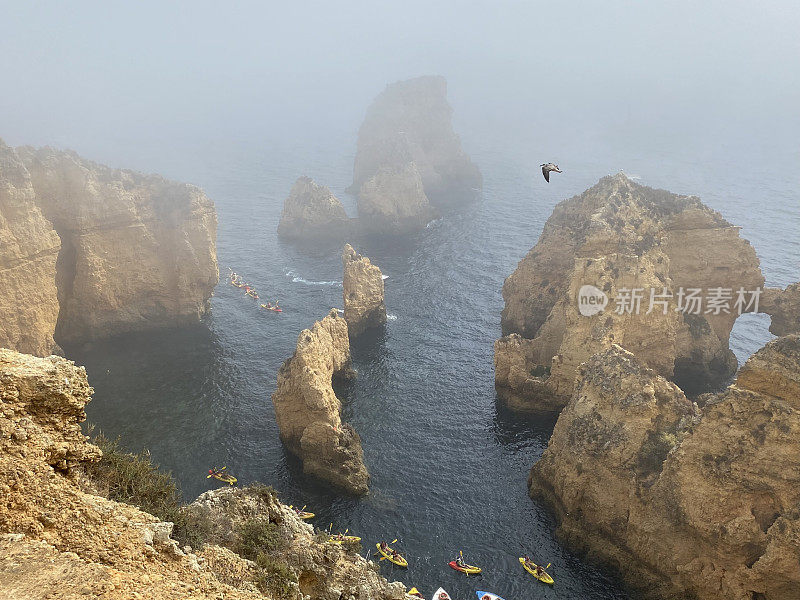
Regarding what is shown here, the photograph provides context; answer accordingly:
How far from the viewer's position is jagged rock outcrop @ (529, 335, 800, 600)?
35.0 metres

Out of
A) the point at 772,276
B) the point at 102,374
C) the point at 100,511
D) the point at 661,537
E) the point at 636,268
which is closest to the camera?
the point at 100,511

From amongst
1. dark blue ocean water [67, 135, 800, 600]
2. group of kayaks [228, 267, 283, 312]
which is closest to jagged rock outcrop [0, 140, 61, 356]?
dark blue ocean water [67, 135, 800, 600]

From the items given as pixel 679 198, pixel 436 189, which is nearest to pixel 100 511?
pixel 679 198

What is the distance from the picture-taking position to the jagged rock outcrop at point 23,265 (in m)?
54.4

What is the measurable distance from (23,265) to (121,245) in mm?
14252

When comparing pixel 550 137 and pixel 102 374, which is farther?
pixel 550 137

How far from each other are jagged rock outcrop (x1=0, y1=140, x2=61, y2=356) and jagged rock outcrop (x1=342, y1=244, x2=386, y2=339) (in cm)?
3140

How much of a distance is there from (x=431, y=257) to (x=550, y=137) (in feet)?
378

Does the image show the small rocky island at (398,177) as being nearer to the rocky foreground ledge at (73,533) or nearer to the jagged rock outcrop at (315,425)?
the jagged rock outcrop at (315,425)

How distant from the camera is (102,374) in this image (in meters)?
62.3

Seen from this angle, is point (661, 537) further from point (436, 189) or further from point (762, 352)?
point (436, 189)

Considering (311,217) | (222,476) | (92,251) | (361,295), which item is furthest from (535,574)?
(311,217)
